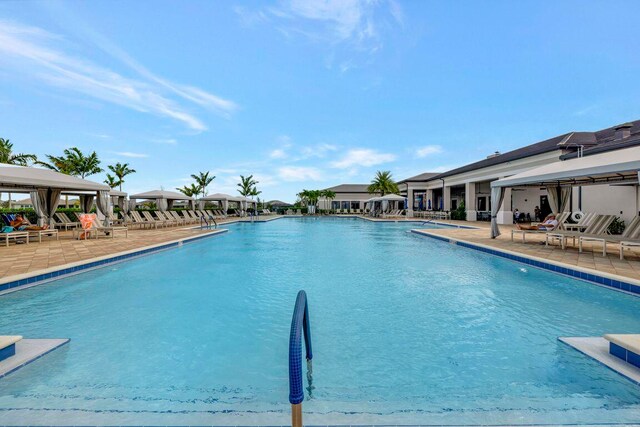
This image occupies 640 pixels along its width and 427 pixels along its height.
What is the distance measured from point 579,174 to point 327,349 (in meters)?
8.24

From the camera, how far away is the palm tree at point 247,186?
139ft

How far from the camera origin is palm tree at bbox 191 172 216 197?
141 ft

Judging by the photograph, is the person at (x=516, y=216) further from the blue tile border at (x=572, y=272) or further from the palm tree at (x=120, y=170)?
the palm tree at (x=120, y=170)

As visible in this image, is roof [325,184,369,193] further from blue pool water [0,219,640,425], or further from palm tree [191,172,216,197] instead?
blue pool water [0,219,640,425]

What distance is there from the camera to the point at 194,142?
27.1m

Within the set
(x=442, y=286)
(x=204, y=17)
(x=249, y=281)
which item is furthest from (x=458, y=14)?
(x=249, y=281)

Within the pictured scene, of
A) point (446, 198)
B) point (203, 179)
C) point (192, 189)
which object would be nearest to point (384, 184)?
point (446, 198)

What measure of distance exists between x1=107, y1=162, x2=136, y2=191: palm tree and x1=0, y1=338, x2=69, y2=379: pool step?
44514 millimetres

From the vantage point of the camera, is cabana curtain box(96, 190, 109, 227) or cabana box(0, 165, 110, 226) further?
cabana curtain box(96, 190, 109, 227)

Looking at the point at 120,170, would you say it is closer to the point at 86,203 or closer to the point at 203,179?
the point at 203,179

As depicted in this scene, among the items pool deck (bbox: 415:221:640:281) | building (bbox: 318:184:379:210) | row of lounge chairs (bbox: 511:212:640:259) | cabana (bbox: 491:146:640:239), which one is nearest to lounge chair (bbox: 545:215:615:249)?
row of lounge chairs (bbox: 511:212:640:259)

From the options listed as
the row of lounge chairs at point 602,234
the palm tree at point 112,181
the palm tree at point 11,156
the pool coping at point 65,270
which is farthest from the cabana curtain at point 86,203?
the palm tree at point 112,181

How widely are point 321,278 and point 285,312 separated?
2093mm

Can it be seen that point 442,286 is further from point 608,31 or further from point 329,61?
point 329,61
